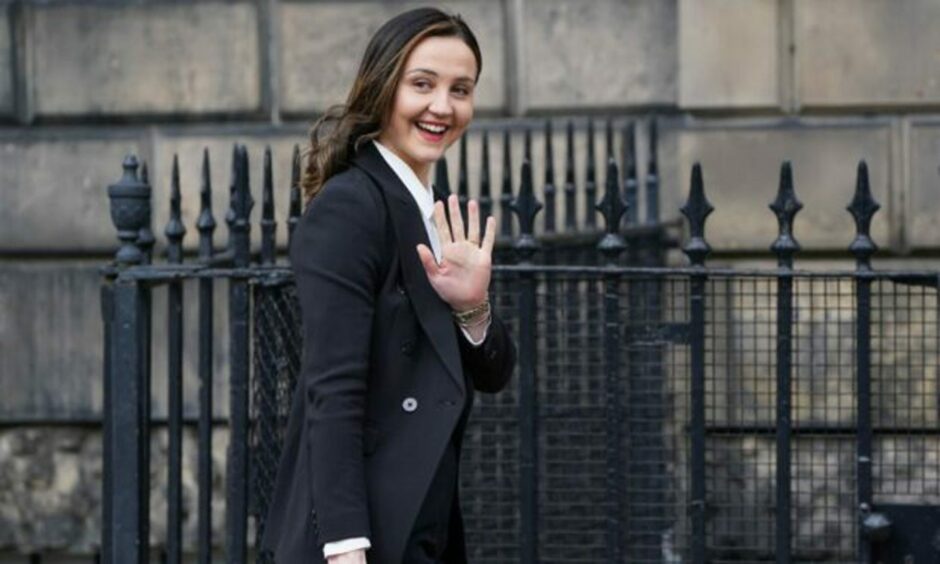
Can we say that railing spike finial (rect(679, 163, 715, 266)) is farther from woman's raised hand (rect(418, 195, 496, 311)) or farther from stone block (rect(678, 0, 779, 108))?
stone block (rect(678, 0, 779, 108))

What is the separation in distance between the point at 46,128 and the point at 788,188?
457cm

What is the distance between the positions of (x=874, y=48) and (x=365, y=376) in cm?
494

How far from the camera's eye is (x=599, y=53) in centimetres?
865

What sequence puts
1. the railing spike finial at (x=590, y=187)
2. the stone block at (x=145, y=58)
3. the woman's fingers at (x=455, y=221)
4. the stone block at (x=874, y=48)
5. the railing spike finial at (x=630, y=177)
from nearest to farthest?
the woman's fingers at (x=455, y=221), the railing spike finial at (x=590, y=187), the railing spike finial at (x=630, y=177), the stone block at (x=874, y=48), the stone block at (x=145, y=58)

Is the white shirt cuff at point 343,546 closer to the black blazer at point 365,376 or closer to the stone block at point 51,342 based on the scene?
the black blazer at point 365,376

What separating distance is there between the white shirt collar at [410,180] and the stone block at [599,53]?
15.2 feet

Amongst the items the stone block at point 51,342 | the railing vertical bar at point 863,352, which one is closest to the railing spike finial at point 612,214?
the railing vertical bar at point 863,352

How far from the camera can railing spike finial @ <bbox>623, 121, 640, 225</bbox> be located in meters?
7.61

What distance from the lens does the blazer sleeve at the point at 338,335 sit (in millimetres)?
3764

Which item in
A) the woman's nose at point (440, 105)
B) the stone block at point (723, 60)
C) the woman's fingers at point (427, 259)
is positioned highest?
the stone block at point (723, 60)

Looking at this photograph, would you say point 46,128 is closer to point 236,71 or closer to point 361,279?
point 236,71

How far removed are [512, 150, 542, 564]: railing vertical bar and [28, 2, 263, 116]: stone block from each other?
379 cm

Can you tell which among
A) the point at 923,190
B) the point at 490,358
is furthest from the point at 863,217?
the point at 923,190

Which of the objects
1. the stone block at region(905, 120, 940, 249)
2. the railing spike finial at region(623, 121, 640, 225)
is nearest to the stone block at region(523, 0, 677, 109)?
the railing spike finial at region(623, 121, 640, 225)
